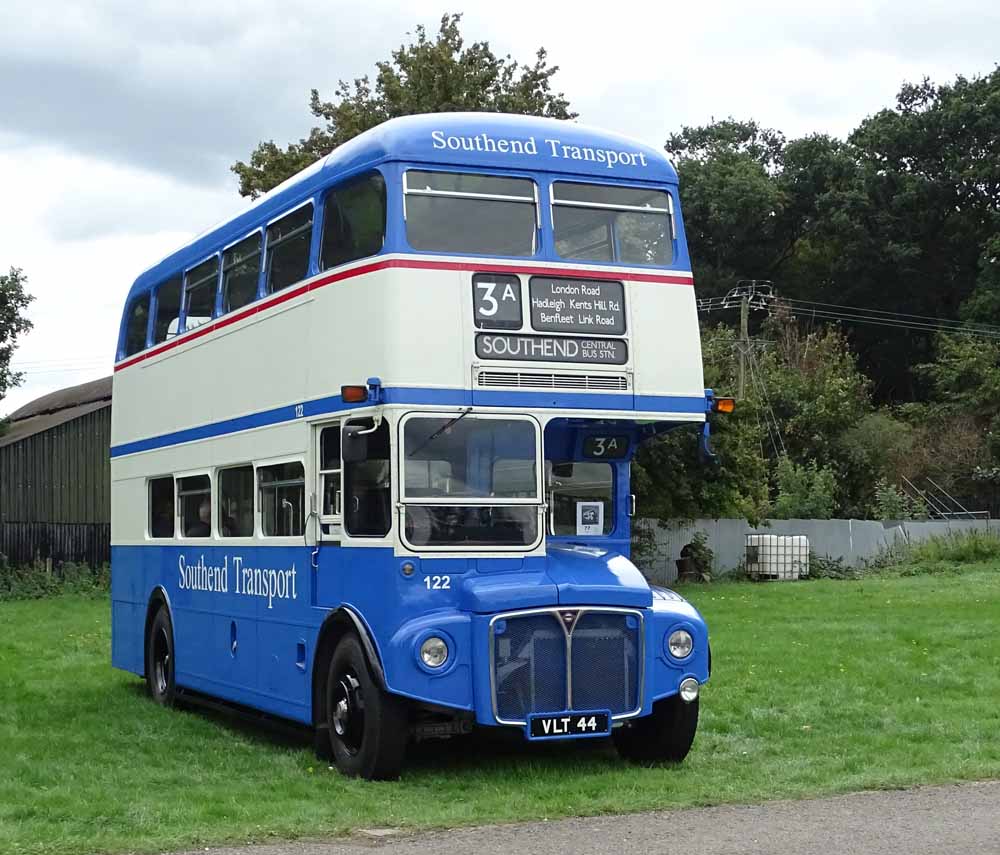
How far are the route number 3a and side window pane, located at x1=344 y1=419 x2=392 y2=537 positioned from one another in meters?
1.08

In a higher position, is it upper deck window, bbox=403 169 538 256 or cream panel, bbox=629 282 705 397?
upper deck window, bbox=403 169 538 256

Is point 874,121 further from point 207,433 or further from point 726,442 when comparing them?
point 207,433

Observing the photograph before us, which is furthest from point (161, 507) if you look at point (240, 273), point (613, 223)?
point (613, 223)

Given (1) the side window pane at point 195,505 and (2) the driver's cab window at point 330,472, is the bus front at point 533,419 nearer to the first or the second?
(2) the driver's cab window at point 330,472

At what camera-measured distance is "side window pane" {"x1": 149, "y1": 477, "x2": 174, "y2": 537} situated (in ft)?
54.1

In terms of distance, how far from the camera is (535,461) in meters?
11.6

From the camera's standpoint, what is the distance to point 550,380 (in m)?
11.7

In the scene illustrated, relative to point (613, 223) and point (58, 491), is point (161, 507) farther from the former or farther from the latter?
point (58, 491)

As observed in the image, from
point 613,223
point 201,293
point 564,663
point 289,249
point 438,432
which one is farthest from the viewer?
point 201,293

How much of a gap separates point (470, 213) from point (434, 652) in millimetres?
3173

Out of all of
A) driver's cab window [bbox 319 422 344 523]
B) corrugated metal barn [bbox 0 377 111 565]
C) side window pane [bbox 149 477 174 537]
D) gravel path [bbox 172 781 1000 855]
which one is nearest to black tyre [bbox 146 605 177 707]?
side window pane [bbox 149 477 174 537]

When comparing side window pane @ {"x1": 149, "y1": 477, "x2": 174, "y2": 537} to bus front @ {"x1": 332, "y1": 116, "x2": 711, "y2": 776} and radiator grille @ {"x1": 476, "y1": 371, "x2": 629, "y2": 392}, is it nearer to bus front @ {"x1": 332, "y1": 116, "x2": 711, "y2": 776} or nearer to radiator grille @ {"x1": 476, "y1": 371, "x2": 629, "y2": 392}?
bus front @ {"x1": 332, "y1": 116, "x2": 711, "y2": 776}

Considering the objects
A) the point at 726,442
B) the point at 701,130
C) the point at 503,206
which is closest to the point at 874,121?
the point at 701,130

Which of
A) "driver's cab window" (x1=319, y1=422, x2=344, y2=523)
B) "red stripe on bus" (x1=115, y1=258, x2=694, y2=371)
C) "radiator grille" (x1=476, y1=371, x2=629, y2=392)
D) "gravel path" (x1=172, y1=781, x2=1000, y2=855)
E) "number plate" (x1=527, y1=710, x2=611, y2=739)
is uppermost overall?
"red stripe on bus" (x1=115, y1=258, x2=694, y2=371)
